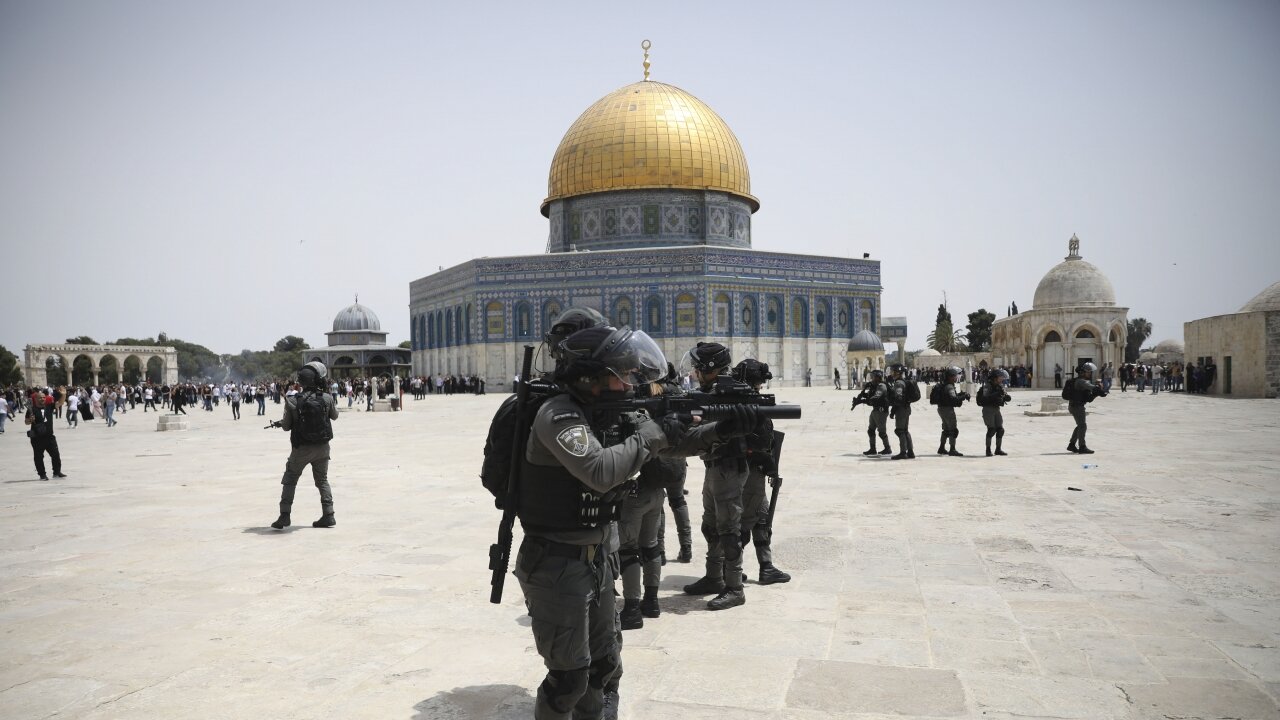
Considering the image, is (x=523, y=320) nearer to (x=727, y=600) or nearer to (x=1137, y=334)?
(x=727, y=600)

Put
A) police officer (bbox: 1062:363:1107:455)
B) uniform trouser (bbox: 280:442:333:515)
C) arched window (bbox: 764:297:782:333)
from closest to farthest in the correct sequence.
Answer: uniform trouser (bbox: 280:442:333:515) < police officer (bbox: 1062:363:1107:455) < arched window (bbox: 764:297:782:333)

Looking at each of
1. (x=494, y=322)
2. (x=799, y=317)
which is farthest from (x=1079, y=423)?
(x=494, y=322)

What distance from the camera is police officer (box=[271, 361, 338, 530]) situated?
724 centimetres

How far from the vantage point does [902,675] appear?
12.3ft

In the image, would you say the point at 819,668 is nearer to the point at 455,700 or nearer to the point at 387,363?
the point at 455,700

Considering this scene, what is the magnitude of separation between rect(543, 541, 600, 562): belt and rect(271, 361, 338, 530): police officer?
479 centimetres

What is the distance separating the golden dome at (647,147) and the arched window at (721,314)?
21.3ft

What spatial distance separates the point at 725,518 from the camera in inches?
198

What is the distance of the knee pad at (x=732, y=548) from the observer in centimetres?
491

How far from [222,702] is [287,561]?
2.63 meters

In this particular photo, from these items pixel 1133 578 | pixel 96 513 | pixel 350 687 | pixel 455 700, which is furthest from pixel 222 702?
pixel 96 513

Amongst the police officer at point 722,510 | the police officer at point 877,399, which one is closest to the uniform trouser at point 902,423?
the police officer at point 877,399

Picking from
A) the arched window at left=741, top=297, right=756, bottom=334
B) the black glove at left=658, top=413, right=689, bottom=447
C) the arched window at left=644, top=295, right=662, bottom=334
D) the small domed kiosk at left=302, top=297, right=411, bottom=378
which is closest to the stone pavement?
the black glove at left=658, top=413, right=689, bottom=447

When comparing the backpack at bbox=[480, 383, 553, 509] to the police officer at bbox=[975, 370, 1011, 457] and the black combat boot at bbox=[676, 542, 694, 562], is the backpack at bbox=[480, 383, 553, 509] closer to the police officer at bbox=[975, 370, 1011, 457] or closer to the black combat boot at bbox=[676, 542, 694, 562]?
the black combat boot at bbox=[676, 542, 694, 562]
